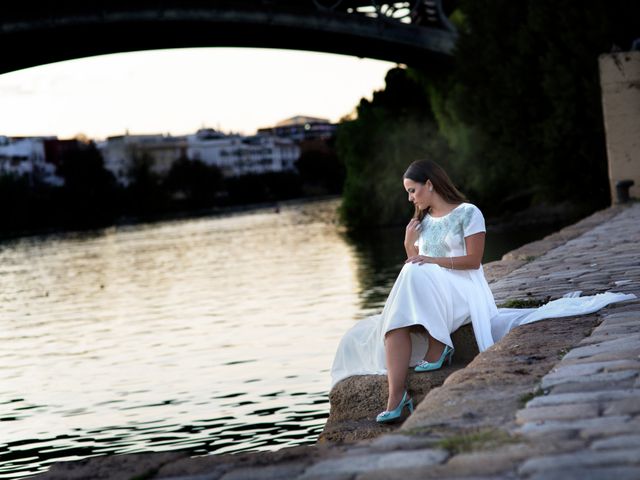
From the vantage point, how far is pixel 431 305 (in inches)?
205

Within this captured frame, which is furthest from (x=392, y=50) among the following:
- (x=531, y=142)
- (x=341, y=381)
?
(x=341, y=381)

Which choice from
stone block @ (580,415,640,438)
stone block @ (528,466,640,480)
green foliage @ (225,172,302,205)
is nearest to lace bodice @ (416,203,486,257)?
stone block @ (580,415,640,438)

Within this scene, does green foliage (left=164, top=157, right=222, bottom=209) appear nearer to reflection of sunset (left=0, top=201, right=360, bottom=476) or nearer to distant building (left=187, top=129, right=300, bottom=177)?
distant building (left=187, top=129, right=300, bottom=177)

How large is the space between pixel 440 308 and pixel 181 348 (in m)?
8.71

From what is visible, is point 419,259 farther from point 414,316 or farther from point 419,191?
point 419,191

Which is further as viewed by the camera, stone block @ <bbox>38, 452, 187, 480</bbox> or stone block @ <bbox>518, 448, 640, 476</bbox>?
stone block @ <bbox>38, 452, 187, 480</bbox>

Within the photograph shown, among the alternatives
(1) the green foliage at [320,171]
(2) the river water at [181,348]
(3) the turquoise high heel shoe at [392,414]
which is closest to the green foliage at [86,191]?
(1) the green foliage at [320,171]

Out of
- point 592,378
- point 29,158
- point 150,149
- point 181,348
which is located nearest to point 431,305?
point 592,378

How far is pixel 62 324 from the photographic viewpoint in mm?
18219

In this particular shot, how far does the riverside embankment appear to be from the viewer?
10.1 feet

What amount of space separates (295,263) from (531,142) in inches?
227

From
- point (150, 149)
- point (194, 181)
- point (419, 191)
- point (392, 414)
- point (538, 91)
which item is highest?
point (150, 149)

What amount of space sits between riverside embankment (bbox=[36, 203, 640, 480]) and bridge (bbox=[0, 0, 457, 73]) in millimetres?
22931

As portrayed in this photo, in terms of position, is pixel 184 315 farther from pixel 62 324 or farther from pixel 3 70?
pixel 3 70
